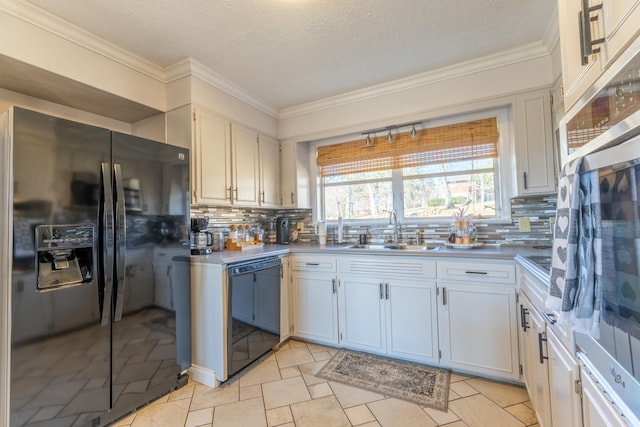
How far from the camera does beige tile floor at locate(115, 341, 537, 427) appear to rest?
1.65m

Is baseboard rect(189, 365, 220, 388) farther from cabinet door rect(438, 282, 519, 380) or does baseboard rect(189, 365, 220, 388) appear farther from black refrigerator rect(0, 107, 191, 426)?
cabinet door rect(438, 282, 519, 380)

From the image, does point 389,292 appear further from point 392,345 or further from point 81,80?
point 81,80

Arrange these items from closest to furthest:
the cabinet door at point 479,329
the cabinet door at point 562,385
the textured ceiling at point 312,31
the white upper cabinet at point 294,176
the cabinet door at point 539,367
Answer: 1. the cabinet door at point 562,385
2. the cabinet door at point 539,367
3. the textured ceiling at point 312,31
4. the cabinet door at point 479,329
5. the white upper cabinet at point 294,176

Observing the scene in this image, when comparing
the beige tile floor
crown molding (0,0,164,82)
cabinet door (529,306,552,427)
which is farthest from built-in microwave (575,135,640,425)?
crown molding (0,0,164,82)

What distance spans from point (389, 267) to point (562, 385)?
52.2 inches

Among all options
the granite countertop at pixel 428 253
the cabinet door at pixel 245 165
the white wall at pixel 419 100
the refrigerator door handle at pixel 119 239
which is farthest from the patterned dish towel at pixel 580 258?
the cabinet door at pixel 245 165

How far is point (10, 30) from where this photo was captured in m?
1.58

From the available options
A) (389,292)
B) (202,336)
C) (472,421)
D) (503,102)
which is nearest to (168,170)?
(202,336)

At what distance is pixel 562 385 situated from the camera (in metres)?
1.06

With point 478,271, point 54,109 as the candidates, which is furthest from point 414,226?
point 54,109

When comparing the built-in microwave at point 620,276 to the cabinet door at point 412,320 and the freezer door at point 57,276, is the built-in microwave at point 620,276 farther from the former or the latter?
the freezer door at point 57,276

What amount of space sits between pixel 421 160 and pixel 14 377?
3.16m

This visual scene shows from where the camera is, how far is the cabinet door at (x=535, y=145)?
6.97 ft

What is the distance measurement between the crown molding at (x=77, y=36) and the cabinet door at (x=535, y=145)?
9.73 ft
